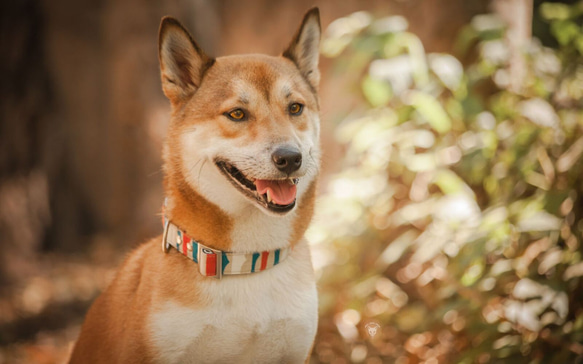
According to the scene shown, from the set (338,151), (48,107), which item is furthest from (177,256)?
(48,107)

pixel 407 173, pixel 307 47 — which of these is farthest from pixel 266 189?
pixel 407 173

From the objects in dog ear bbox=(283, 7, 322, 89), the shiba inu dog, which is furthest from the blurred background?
the shiba inu dog

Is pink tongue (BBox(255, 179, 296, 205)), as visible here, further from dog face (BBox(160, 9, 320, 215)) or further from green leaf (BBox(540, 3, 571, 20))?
green leaf (BBox(540, 3, 571, 20))

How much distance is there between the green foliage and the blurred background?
11mm

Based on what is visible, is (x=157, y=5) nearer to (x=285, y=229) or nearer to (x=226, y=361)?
(x=285, y=229)

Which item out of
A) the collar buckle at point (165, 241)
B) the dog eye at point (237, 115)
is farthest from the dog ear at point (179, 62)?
the collar buckle at point (165, 241)

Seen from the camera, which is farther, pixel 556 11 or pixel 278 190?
pixel 556 11

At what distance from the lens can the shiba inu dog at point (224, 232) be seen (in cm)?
197

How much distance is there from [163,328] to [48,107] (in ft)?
14.8

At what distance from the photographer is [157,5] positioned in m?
4.87

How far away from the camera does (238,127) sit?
2141 millimetres

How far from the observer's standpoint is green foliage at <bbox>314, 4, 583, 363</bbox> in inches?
115

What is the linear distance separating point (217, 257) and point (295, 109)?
2.36ft

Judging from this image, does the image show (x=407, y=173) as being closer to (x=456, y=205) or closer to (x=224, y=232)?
(x=456, y=205)
